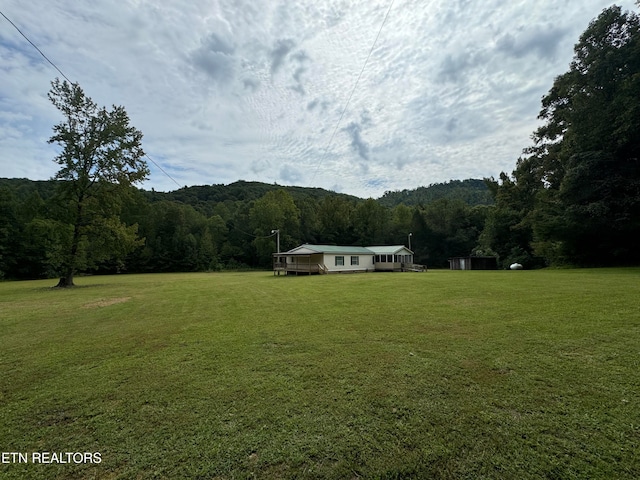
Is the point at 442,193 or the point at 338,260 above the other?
the point at 442,193

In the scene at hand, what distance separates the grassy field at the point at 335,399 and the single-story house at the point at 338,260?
20.6m

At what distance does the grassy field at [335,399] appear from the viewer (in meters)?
2.28

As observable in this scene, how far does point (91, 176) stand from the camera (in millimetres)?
19781

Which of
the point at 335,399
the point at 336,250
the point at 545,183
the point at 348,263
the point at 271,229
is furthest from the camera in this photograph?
the point at 271,229

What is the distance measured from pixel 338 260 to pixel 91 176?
1993 centimetres

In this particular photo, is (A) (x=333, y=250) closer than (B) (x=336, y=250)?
Yes

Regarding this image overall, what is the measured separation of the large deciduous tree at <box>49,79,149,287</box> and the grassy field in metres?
16.1

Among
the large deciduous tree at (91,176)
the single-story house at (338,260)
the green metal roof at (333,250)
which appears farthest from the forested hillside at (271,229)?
the large deciduous tree at (91,176)

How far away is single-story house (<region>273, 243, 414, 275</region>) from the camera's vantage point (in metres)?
27.1

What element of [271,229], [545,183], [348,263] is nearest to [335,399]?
[348,263]

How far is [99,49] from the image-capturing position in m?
11.0

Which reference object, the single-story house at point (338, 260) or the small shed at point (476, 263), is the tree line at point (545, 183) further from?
the single-story house at point (338, 260)

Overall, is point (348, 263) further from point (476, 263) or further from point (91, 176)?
point (91, 176)

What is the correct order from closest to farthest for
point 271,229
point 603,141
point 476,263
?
point 603,141, point 476,263, point 271,229
